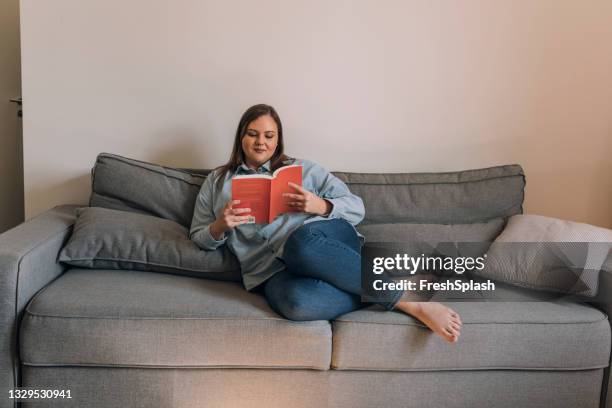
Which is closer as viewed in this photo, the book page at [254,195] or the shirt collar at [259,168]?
the book page at [254,195]

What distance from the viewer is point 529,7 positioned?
2551 mm

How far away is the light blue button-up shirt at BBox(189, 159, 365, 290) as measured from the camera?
1992 mm

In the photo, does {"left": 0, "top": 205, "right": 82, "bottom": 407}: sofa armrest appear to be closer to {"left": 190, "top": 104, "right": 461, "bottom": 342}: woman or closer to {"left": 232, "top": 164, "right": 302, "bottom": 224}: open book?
{"left": 190, "top": 104, "right": 461, "bottom": 342}: woman

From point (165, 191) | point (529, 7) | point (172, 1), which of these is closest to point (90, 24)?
point (172, 1)

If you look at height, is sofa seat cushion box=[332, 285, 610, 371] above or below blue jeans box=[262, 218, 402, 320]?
below

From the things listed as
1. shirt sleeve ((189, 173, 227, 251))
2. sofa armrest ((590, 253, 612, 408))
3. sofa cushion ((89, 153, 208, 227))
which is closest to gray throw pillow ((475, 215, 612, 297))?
sofa armrest ((590, 253, 612, 408))

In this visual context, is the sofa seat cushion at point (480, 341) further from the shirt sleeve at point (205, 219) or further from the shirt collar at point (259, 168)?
the shirt collar at point (259, 168)

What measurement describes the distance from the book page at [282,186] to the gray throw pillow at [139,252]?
247mm

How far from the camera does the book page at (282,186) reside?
6.26 feet

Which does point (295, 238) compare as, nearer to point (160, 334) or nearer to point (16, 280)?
point (160, 334)

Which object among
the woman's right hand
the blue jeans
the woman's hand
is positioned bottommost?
the blue jeans

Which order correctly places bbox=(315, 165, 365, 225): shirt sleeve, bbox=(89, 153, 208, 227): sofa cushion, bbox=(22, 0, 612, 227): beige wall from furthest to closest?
bbox=(22, 0, 612, 227): beige wall, bbox=(89, 153, 208, 227): sofa cushion, bbox=(315, 165, 365, 225): shirt sleeve

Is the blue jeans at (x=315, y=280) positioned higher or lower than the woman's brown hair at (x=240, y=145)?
lower

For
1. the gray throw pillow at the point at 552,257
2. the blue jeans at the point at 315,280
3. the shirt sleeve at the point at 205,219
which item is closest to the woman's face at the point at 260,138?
the shirt sleeve at the point at 205,219
